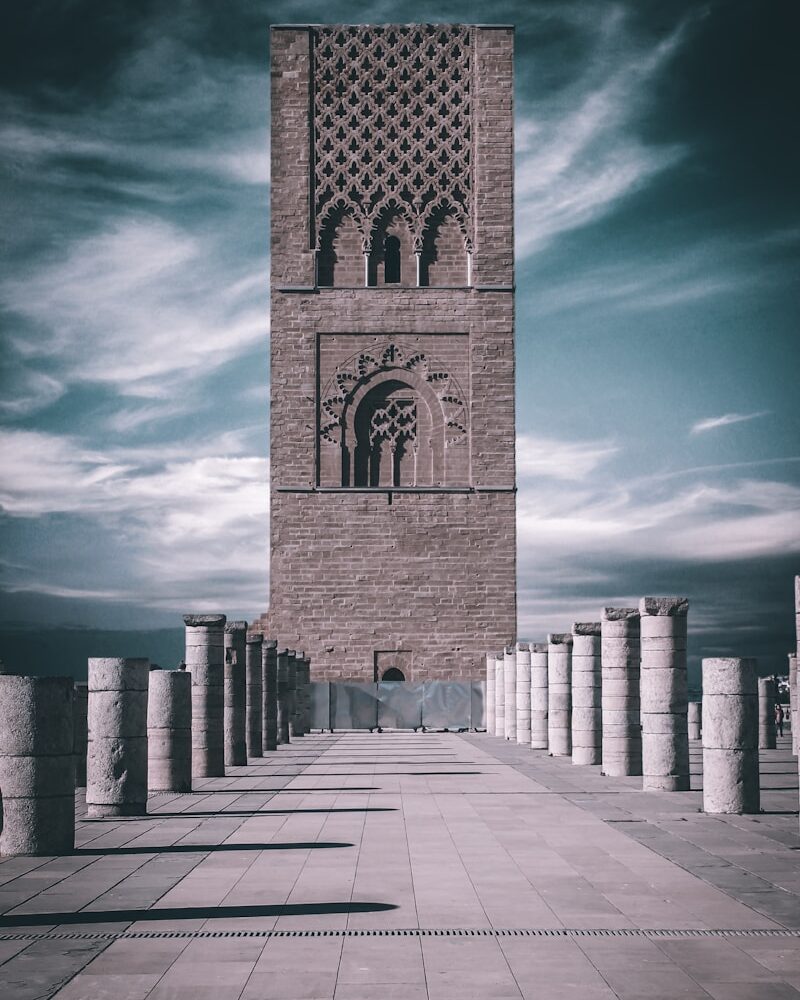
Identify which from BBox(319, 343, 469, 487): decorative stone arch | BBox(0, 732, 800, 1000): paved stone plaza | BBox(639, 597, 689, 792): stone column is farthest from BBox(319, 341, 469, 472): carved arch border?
BBox(0, 732, 800, 1000): paved stone plaza

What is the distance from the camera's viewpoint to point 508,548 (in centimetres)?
3888

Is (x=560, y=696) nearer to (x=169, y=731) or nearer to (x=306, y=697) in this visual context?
(x=169, y=731)

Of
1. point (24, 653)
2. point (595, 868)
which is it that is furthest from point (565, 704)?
point (24, 653)

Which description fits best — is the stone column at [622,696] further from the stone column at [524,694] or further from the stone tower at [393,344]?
the stone tower at [393,344]

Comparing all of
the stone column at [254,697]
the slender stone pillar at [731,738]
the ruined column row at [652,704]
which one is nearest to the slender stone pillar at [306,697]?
the stone column at [254,697]

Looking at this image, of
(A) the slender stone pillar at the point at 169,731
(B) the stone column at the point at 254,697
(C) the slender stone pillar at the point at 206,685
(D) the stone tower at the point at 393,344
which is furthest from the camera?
(D) the stone tower at the point at 393,344

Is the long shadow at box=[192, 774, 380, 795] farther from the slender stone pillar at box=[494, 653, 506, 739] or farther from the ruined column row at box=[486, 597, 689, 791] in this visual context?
the slender stone pillar at box=[494, 653, 506, 739]

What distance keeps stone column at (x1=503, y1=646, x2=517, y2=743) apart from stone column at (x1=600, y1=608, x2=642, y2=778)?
39.3ft

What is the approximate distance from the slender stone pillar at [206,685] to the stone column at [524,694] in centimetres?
1054

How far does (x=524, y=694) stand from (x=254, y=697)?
24.1ft

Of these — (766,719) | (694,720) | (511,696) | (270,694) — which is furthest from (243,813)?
(694,720)

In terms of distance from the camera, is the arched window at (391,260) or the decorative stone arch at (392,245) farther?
the arched window at (391,260)

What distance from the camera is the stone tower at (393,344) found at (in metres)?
38.6

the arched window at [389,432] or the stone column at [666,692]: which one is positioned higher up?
the arched window at [389,432]
